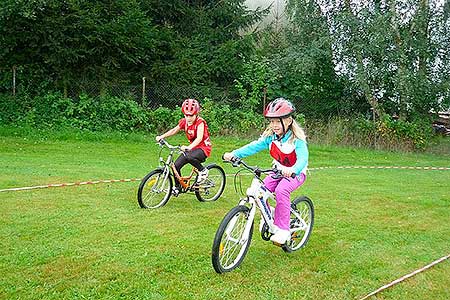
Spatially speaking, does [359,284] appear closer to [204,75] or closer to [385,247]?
[385,247]

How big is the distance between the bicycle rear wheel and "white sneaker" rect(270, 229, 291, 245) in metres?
0.29

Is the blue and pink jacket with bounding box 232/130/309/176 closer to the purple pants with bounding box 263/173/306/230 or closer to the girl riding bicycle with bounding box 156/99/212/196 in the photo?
the purple pants with bounding box 263/173/306/230

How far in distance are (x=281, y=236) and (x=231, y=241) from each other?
1.75ft

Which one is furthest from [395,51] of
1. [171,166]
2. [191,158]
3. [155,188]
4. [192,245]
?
[192,245]

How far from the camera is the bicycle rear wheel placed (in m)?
5.21

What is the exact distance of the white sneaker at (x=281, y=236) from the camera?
4.80 m

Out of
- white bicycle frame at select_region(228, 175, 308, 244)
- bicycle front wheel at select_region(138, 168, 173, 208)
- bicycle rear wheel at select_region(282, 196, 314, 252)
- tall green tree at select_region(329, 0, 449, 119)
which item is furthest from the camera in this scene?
tall green tree at select_region(329, 0, 449, 119)

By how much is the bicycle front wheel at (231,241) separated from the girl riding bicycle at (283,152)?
336mm

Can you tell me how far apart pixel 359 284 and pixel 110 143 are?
11.4 m

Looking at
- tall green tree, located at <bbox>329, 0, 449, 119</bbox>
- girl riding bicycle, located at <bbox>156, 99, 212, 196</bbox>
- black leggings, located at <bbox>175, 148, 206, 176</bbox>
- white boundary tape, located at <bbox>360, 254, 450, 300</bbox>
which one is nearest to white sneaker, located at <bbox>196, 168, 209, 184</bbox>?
girl riding bicycle, located at <bbox>156, 99, 212, 196</bbox>

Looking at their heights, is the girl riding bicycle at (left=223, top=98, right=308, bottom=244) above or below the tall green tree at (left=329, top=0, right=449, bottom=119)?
below

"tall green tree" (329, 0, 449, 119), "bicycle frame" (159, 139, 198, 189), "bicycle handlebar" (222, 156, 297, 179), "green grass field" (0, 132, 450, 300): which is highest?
"tall green tree" (329, 0, 449, 119)

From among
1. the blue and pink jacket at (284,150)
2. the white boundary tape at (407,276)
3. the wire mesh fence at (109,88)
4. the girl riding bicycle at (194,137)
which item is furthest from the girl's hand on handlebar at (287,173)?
the wire mesh fence at (109,88)

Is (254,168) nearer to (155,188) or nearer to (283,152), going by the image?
(283,152)
